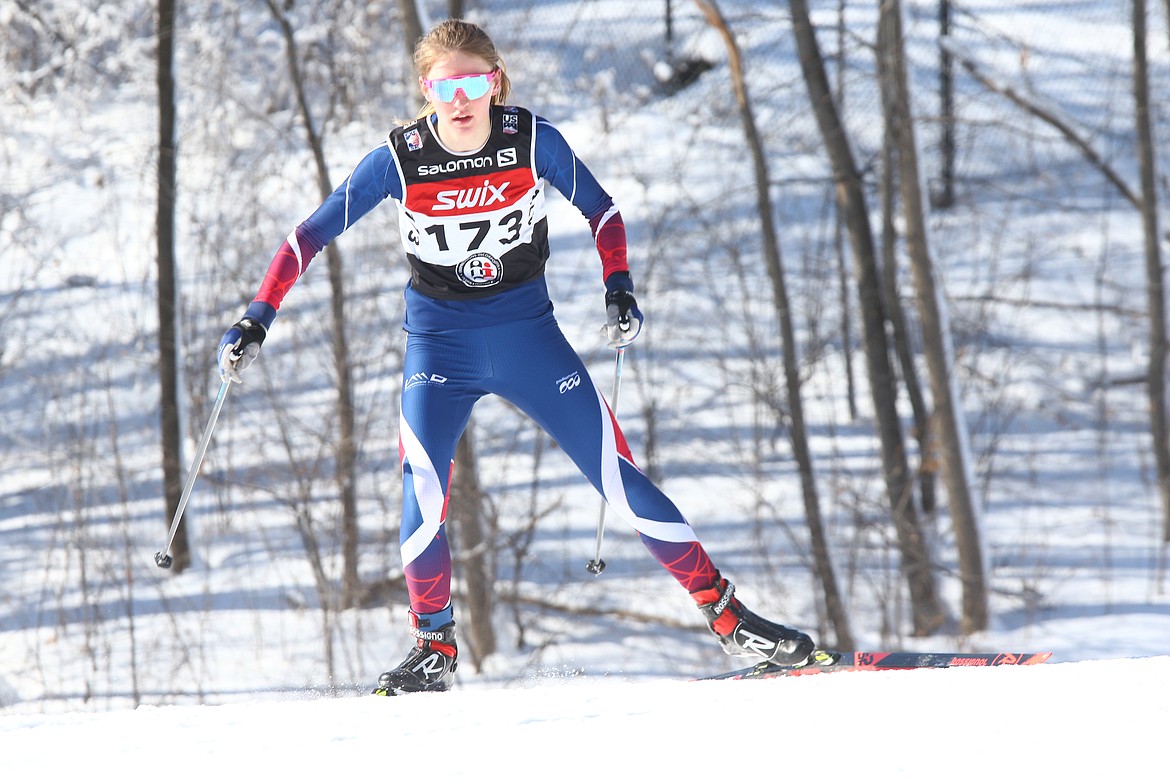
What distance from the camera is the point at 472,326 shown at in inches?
114

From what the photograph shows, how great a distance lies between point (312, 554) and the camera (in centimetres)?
781

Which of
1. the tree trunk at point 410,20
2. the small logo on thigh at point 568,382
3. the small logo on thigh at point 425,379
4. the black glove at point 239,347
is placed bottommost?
the small logo on thigh at point 568,382

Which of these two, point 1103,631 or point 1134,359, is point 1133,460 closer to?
point 1134,359

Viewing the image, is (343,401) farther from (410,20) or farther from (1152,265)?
(1152,265)

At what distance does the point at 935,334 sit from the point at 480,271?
5.51 m

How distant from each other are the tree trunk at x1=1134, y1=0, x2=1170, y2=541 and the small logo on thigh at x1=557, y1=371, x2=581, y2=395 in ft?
24.8

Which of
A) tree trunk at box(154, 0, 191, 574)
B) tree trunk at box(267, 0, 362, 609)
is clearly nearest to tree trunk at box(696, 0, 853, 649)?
tree trunk at box(267, 0, 362, 609)

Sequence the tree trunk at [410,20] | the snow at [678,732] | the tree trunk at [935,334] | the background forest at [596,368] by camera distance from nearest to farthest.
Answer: the snow at [678,732] < the tree trunk at [410,20] < the tree trunk at [935,334] < the background forest at [596,368]

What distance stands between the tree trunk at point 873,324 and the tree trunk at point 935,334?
1.03 feet

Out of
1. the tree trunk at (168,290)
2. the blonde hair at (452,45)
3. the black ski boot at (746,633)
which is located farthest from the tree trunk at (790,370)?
the blonde hair at (452,45)

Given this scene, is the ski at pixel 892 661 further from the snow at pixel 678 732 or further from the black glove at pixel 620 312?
the black glove at pixel 620 312

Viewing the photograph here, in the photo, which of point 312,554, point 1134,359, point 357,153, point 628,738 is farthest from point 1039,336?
point 628,738

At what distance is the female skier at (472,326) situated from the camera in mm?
2840

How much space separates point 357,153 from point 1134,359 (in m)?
8.89
